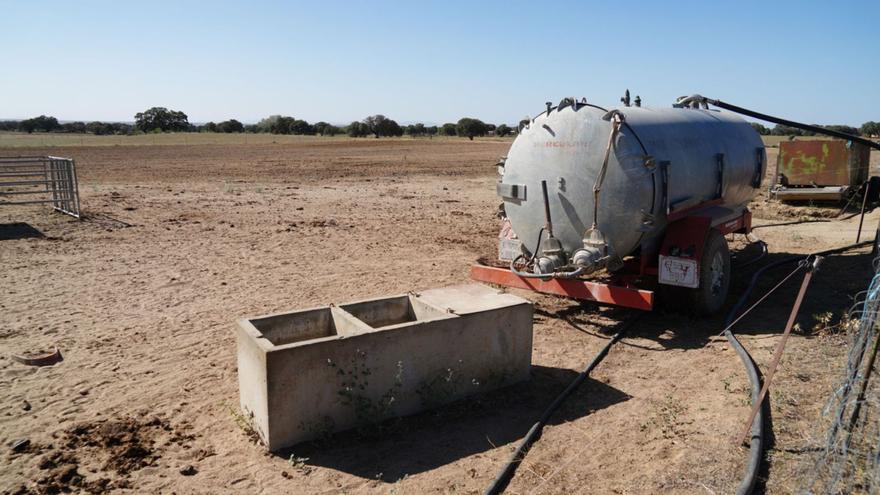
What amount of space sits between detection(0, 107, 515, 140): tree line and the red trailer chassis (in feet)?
220

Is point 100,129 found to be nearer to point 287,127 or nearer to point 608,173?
point 287,127

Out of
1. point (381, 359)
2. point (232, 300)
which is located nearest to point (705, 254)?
point (381, 359)

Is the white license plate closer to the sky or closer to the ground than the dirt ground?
closer to the sky

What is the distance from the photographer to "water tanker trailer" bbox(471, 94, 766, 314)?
7.30 metres

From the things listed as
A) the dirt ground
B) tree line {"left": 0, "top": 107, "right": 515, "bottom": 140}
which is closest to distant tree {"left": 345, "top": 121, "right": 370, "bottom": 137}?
tree line {"left": 0, "top": 107, "right": 515, "bottom": 140}

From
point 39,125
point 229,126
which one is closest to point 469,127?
point 229,126

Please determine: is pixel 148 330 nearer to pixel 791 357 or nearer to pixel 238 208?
pixel 791 357

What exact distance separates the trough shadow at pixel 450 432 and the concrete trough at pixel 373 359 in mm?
113

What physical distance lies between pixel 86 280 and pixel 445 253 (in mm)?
5773

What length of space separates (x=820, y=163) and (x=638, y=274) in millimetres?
11307

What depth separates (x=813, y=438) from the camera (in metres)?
4.87

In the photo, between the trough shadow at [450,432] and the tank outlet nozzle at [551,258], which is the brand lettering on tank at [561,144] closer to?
the tank outlet nozzle at [551,258]

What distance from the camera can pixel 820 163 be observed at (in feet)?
54.5

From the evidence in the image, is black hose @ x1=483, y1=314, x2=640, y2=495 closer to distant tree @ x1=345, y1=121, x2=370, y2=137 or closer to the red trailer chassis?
the red trailer chassis
